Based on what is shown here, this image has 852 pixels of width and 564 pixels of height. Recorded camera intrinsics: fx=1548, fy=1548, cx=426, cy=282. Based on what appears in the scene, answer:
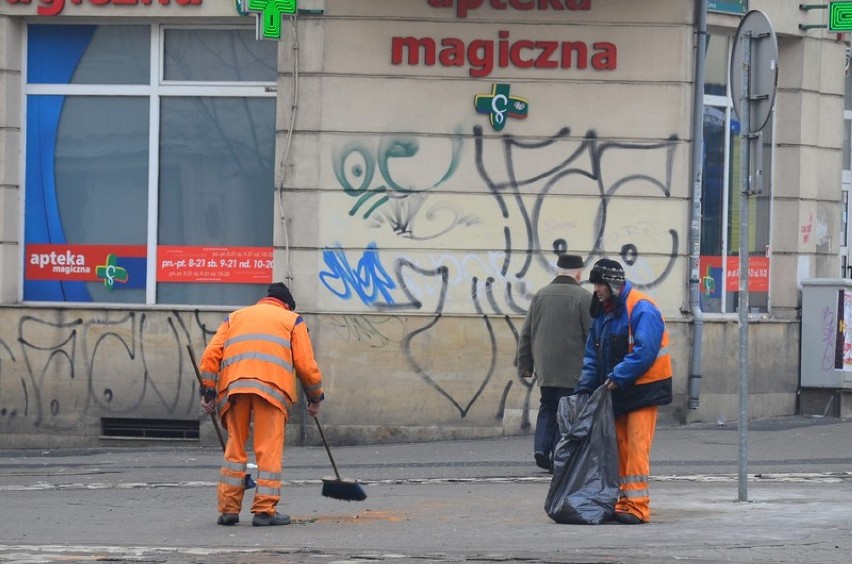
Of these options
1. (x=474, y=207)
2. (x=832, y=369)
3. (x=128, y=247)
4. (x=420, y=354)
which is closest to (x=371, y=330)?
(x=420, y=354)

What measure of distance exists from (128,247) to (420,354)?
10.3ft

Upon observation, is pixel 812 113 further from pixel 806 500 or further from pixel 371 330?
pixel 806 500

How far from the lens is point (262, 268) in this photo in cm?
1500

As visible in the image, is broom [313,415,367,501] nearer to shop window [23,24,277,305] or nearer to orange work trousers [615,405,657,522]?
orange work trousers [615,405,657,522]

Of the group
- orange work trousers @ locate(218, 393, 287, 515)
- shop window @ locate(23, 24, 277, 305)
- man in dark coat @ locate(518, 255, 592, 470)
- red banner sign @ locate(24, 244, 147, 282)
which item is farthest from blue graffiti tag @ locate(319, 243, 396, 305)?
orange work trousers @ locate(218, 393, 287, 515)

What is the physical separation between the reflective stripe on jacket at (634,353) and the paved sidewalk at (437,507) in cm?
74

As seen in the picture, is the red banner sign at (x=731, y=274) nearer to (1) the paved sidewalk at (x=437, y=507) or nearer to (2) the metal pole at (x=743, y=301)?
(1) the paved sidewalk at (x=437, y=507)

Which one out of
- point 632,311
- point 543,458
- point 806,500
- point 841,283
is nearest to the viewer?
point 632,311

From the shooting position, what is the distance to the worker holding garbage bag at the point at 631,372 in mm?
9000

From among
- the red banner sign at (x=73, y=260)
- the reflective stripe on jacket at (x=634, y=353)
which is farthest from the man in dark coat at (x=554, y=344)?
the red banner sign at (x=73, y=260)

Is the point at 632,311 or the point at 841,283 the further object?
the point at 841,283

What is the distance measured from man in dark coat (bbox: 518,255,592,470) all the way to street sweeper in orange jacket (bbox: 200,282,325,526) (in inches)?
110

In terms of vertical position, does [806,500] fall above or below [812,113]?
below

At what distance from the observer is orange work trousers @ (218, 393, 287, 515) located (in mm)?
9227
